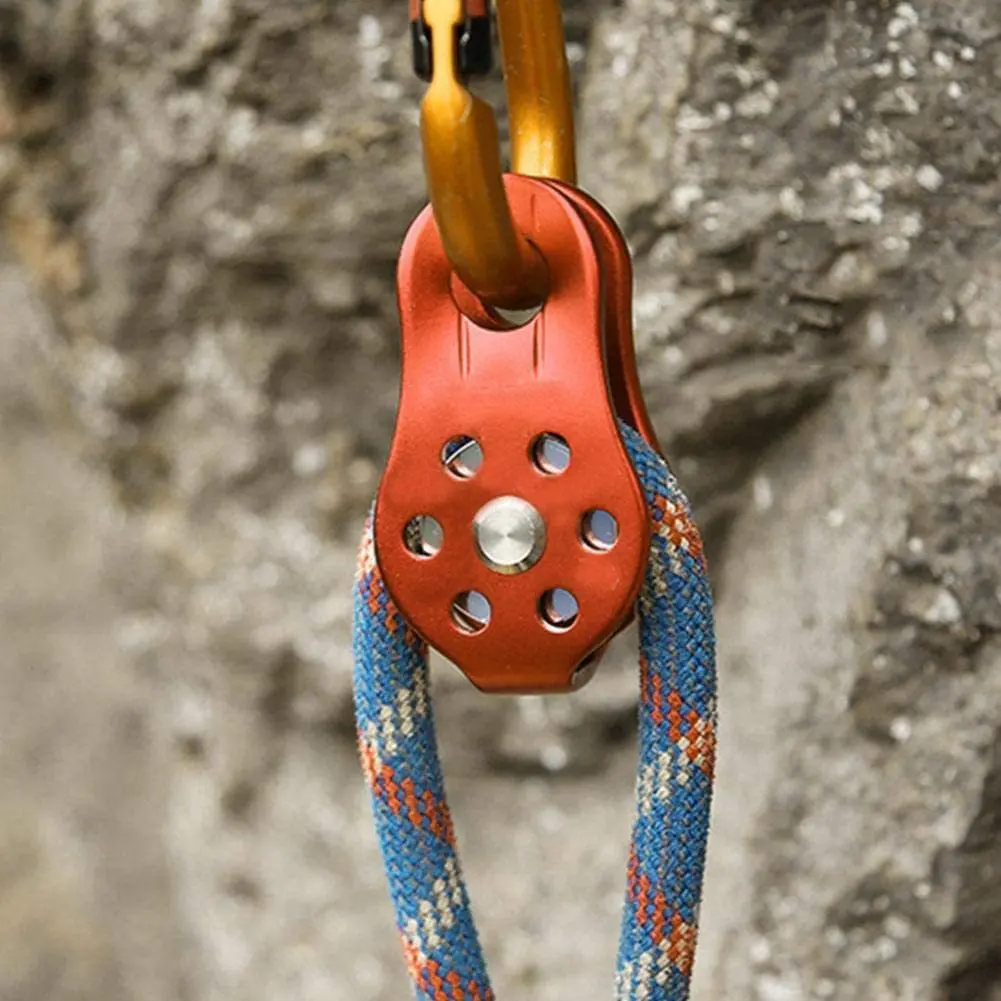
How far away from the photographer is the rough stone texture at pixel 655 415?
0.51 meters

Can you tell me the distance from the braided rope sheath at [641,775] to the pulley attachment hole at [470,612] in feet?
0.07

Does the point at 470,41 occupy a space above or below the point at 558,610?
above

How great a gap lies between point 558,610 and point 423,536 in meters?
0.04

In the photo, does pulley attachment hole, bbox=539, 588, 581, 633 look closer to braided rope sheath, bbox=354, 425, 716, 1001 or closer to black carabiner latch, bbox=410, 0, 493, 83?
braided rope sheath, bbox=354, 425, 716, 1001

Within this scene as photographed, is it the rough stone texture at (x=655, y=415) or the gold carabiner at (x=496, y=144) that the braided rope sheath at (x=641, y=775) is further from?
the rough stone texture at (x=655, y=415)

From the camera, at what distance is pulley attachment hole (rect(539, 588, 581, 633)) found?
36cm

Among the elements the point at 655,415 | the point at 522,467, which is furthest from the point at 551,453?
the point at 655,415

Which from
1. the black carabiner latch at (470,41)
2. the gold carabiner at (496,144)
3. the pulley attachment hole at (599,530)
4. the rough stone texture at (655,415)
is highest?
the black carabiner latch at (470,41)

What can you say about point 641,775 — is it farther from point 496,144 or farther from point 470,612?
point 496,144

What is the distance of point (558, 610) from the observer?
36cm

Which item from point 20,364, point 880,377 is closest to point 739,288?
point 880,377

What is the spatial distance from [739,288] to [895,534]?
105 mm

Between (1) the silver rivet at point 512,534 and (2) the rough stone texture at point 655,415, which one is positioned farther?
(2) the rough stone texture at point 655,415

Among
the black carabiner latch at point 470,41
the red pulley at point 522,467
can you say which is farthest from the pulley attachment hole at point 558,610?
the black carabiner latch at point 470,41
